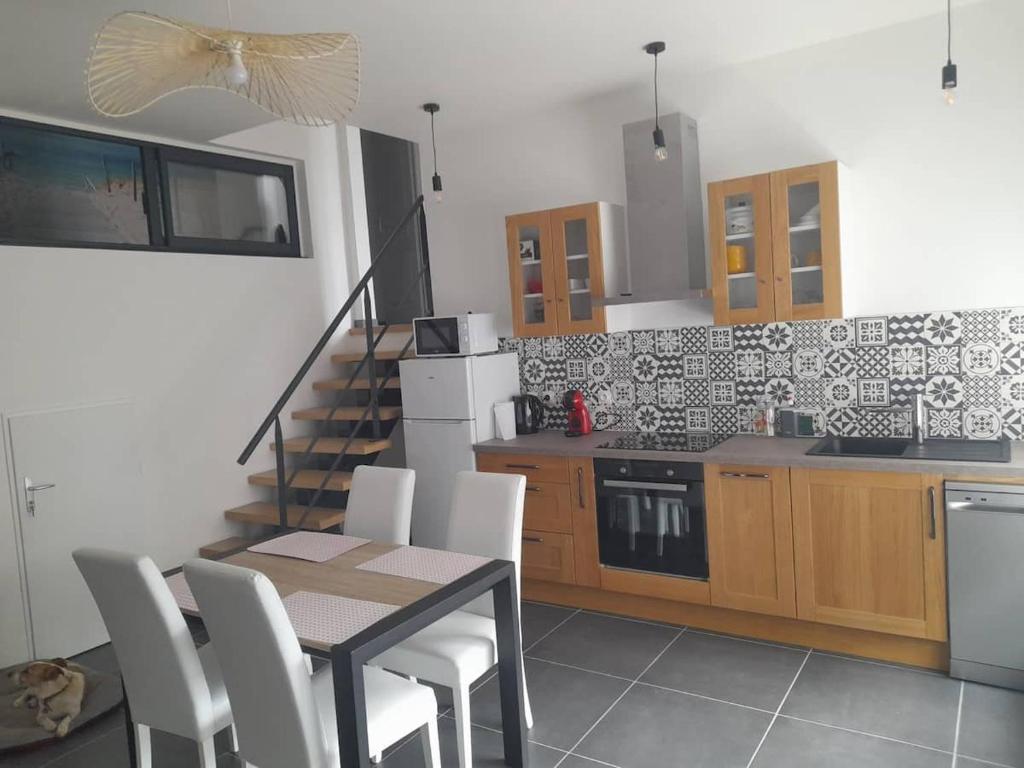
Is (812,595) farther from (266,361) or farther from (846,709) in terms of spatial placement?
(266,361)

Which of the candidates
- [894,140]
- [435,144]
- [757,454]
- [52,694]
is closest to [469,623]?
[757,454]

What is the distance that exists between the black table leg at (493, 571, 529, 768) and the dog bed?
71.6 inches

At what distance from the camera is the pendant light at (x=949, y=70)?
9.12ft

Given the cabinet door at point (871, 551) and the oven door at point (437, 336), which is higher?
the oven door at point (437, 336)

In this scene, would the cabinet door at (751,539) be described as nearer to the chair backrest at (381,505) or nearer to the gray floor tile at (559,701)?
the gray floor tile at (559,701)

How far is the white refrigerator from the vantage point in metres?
4.32

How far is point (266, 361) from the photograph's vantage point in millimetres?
4906

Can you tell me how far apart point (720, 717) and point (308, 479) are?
273 cm

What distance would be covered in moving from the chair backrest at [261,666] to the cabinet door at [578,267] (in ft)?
8.48

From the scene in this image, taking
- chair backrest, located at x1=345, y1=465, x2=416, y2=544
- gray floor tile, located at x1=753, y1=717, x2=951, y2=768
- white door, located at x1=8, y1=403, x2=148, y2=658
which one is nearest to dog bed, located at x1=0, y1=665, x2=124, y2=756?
white door, located at x1=8, y1=403, x2=148, y2=658

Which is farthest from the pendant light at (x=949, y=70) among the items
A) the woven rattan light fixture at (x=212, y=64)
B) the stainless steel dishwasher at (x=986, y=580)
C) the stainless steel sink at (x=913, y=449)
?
the woven rattan light fixture at (x=212, y=64)

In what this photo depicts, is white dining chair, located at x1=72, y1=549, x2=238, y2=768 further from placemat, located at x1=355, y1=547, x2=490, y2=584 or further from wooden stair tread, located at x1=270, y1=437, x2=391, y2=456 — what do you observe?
wooden stair tread, located at x1=270, y1=437, x2=391, y2=456

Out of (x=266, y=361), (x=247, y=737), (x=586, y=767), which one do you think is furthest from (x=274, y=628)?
(x=266, y=361)

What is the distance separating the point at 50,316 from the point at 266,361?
1.32 metres
